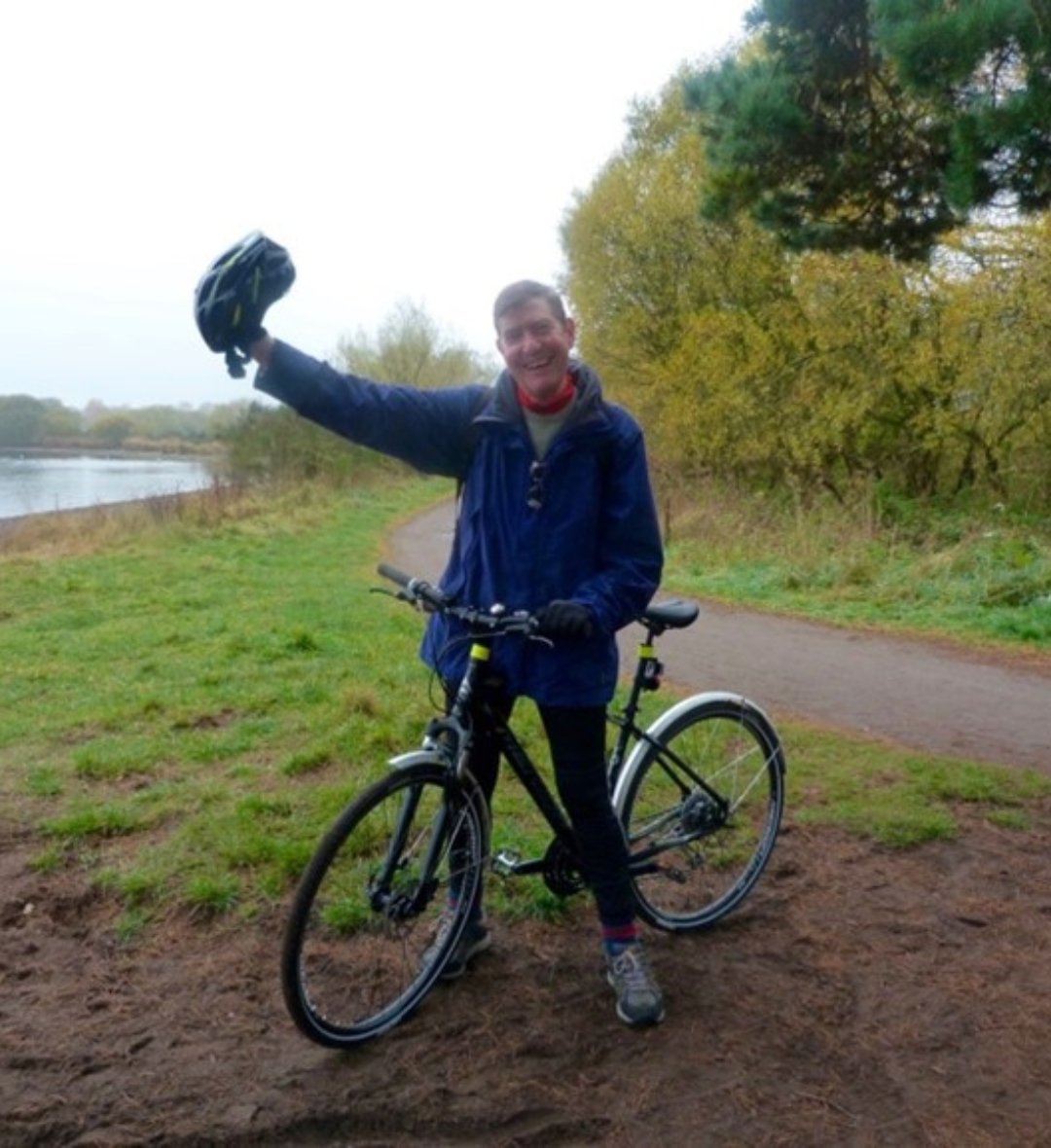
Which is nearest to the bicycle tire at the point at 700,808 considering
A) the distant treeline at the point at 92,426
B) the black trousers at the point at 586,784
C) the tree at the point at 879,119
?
the black trousers at the point at 586,784

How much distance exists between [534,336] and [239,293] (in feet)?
2.73

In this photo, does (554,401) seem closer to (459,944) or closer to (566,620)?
(566,620)

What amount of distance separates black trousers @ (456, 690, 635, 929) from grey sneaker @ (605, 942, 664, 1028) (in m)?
0.10

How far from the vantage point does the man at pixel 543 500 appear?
321cm

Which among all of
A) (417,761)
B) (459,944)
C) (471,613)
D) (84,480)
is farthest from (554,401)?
(84,480)

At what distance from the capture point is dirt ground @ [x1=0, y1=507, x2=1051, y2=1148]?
113 inches

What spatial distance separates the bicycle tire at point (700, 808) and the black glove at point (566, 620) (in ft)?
3.19

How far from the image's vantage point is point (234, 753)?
235 inches

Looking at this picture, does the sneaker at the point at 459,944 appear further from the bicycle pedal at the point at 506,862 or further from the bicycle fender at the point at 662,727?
the bicycle fender at the point at 662,727

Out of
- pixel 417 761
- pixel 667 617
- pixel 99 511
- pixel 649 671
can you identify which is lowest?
pixel 99 511

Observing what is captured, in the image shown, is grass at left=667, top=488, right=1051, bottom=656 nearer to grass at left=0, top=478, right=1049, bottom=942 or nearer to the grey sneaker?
grass at left=0, top=478, right=1049, bottom=942

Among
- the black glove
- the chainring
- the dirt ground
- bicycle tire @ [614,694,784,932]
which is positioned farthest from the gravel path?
the black glove

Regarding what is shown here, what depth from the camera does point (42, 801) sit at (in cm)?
525

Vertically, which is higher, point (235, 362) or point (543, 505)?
point (235, 362)
